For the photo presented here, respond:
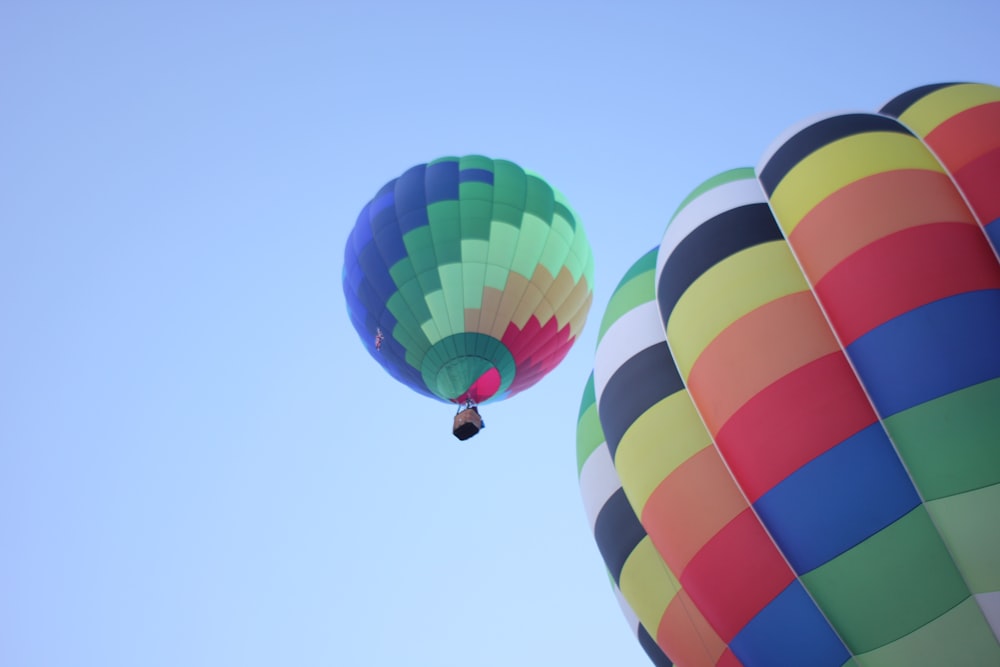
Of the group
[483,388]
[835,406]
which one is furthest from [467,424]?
[835,406]

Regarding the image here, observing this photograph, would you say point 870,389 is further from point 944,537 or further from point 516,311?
point 516,311

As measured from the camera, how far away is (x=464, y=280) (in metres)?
10.4

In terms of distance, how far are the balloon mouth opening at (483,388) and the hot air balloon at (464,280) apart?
15mm

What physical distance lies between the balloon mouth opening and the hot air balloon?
2 centimetres

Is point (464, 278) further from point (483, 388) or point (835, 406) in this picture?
point (835, 406)

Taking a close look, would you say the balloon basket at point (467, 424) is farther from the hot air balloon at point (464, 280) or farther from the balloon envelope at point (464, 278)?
the balloon envelope at point (464, 278)

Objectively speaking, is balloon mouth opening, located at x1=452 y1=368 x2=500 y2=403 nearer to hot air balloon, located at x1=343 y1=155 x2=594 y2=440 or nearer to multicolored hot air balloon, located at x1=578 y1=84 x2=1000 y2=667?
hot air balloon, located at x1=343 y1=155 x2=594 y2=440

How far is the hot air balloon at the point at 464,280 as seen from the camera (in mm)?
10359

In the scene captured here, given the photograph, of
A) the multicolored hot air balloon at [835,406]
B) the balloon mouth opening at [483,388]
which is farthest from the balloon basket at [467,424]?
the multicolored hot air balloon at [835,406]

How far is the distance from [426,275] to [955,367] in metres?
6.94

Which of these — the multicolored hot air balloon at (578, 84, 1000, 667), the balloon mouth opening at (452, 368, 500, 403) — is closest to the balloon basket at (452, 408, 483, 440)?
the balloon mouth opening at (452, 368, 500, 403)

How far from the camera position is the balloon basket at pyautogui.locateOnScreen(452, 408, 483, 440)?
10.0m

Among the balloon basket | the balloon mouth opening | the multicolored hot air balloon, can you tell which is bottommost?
the multicolored hot air balloon

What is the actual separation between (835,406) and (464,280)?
20.9 feet
